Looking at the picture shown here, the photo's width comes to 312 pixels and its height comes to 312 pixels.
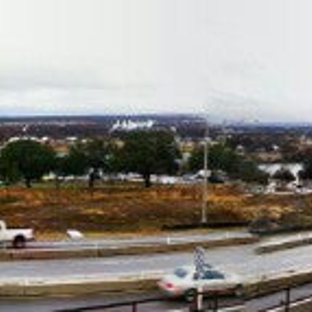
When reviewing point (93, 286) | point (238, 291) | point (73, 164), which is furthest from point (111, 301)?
point (73, 164)

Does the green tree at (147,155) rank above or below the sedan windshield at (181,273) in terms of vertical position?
below

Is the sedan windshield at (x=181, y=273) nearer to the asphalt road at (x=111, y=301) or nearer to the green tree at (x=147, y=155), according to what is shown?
the asphalt road at (x=111, y=301)

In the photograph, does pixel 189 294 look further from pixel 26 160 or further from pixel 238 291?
pixel 26 160

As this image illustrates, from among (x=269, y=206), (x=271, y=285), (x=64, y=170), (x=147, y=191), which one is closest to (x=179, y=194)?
(x=147, y=191)

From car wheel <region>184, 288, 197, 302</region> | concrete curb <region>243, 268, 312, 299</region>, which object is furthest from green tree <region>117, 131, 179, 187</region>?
car wheel <region>184, 288, 197, 302</region>

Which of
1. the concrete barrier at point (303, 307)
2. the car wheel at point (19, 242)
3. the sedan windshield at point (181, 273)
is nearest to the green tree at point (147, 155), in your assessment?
the car wheel at point (19, 242)

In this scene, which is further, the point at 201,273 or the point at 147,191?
the point at 147,191

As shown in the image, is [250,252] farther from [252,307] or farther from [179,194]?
[179,194]
